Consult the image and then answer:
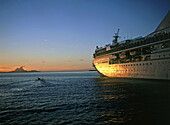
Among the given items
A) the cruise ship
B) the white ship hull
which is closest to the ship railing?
the cruise ship

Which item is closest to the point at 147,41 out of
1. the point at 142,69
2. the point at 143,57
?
the point at 143,57

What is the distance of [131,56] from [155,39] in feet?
35.4

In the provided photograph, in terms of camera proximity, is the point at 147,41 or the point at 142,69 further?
the point at 147,41

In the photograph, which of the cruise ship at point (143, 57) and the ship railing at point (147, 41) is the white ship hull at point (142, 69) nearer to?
the cruise ship at point (143, 57)

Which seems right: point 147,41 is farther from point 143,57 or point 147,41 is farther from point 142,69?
point 142,69

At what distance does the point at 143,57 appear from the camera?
127ft

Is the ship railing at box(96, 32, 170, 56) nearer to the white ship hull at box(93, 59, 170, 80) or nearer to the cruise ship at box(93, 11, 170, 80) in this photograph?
the cruise ship at box(93, 11, 170, 80)

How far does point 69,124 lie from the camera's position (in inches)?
356

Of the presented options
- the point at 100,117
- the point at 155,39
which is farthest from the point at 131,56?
the point at 100,117

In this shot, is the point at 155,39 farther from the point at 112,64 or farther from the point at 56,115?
the point at 56,115

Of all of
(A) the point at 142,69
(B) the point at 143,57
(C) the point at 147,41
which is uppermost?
(C) the point at 147,41

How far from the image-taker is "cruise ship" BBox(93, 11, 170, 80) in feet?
104

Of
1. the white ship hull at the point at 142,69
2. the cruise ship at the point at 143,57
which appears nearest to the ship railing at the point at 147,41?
the cruise ship at the point at 143,57

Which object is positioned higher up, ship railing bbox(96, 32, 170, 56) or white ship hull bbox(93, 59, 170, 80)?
ship railing bbox(96, 32, 170, 56)
